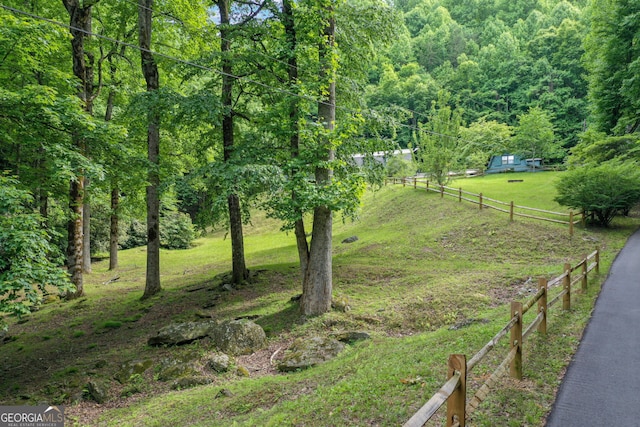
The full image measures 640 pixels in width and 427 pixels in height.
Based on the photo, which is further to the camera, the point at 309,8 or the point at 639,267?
the point at 639,267

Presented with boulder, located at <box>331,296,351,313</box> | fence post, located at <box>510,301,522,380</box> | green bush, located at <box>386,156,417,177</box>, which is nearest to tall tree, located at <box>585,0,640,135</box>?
green bush, located at <box>386,156,417,177</box>

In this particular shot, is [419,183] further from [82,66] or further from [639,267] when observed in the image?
[82,66]

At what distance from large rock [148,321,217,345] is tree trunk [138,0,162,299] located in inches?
168

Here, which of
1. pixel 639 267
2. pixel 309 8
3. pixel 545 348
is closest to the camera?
pixel 545 348

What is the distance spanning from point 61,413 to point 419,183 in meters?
25.3

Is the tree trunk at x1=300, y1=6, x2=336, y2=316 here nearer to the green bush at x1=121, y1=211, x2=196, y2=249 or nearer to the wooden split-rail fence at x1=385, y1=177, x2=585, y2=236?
the wooden split-rail fence at x1=385, y1=177, x2=585, y2=236

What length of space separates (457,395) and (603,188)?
1630 centimetres

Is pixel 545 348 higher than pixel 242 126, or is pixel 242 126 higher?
pixel 242 126

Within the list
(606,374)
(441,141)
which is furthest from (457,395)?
(441,141)

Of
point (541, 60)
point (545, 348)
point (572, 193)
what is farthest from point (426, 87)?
point (545, 348)

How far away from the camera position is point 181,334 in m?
8.94

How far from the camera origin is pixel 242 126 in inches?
566

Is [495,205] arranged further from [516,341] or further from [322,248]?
[516,341]

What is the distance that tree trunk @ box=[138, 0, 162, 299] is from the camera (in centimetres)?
1195
